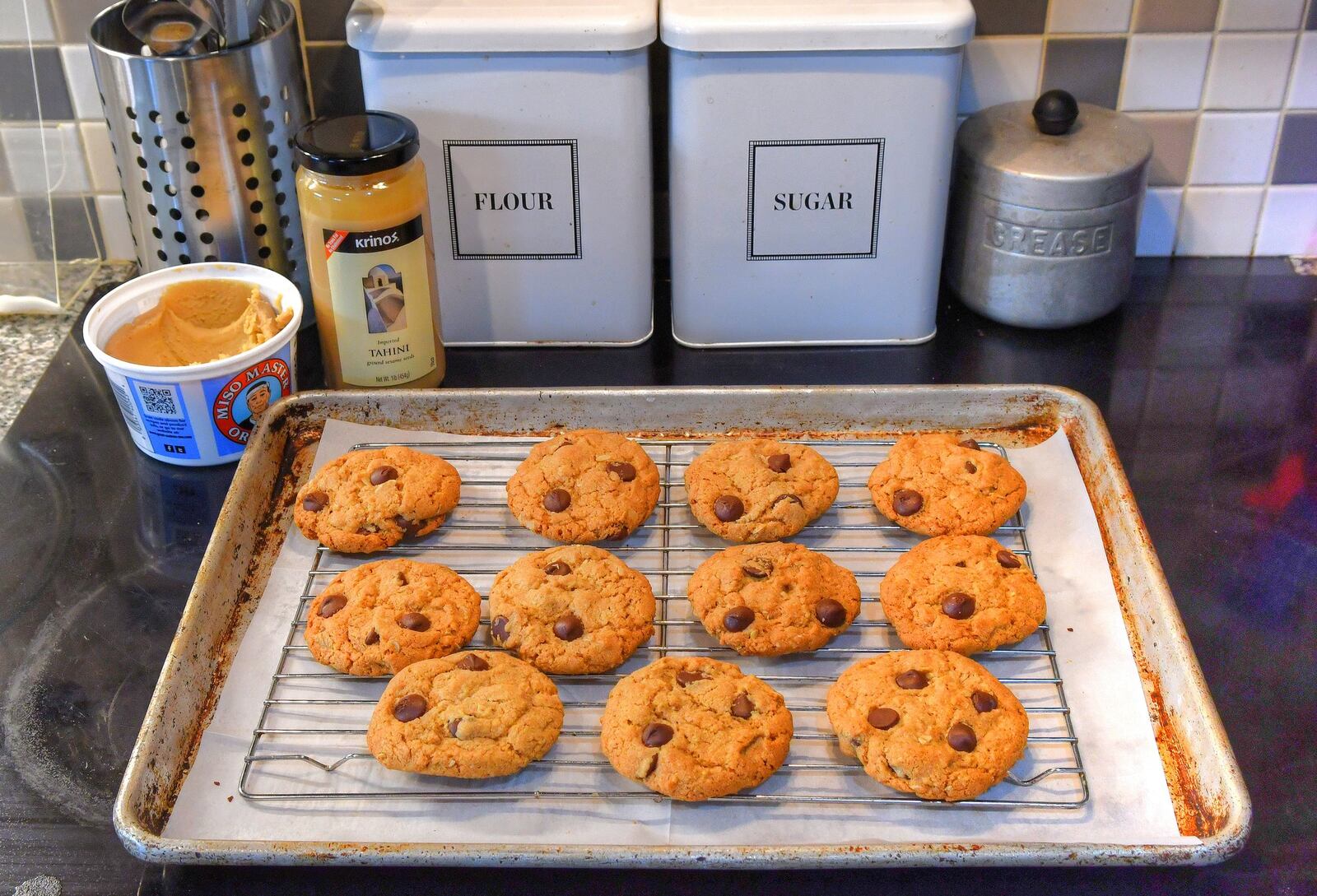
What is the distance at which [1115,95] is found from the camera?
1516 mm

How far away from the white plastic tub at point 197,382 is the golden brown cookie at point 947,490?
2.10ft

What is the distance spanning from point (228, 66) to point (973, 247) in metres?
0.87

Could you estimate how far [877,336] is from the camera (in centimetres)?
147

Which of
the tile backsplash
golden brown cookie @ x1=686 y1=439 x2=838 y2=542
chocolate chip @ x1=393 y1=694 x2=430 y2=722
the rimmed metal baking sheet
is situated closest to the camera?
the rimmed metal baking sheet

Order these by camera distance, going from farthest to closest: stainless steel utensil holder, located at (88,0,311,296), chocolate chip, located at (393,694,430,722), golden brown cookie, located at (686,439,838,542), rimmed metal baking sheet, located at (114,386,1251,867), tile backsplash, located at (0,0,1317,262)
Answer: tile backsplash, located at (0,0,1317,262) < stainless steel utensil holder, located at (88,0,311,296) < golden brown cookie, located at (686,439,838,542) < chocolate chip, located at (393,694,430,722) < rimmed metal baking sheet, located at (114,386,1251,867)

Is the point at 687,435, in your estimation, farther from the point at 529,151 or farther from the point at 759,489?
the point at 529,151

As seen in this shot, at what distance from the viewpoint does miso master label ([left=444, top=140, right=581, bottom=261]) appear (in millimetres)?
1321

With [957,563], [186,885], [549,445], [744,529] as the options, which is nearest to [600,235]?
[549,445]

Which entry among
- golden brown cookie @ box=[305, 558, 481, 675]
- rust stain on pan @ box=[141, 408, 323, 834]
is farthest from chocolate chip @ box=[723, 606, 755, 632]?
rust stain on pan @ box=[141, 408, 323, 834]

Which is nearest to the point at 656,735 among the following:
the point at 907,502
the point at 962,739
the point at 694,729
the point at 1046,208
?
the point at 694,729

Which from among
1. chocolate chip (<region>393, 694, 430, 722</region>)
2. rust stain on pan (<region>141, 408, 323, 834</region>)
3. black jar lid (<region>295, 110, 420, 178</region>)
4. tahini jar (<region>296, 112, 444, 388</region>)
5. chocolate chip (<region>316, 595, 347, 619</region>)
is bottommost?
rust stain on pan (<region>141, 408, 323, 834</region>)

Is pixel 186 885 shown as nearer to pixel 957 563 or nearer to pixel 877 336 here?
pixel 957 563

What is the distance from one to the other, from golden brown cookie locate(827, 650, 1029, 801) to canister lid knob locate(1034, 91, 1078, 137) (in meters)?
0.67

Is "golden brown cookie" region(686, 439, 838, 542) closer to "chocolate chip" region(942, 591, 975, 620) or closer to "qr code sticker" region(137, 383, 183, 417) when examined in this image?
"chocolate chip" region(942, 591, 975, 620)
